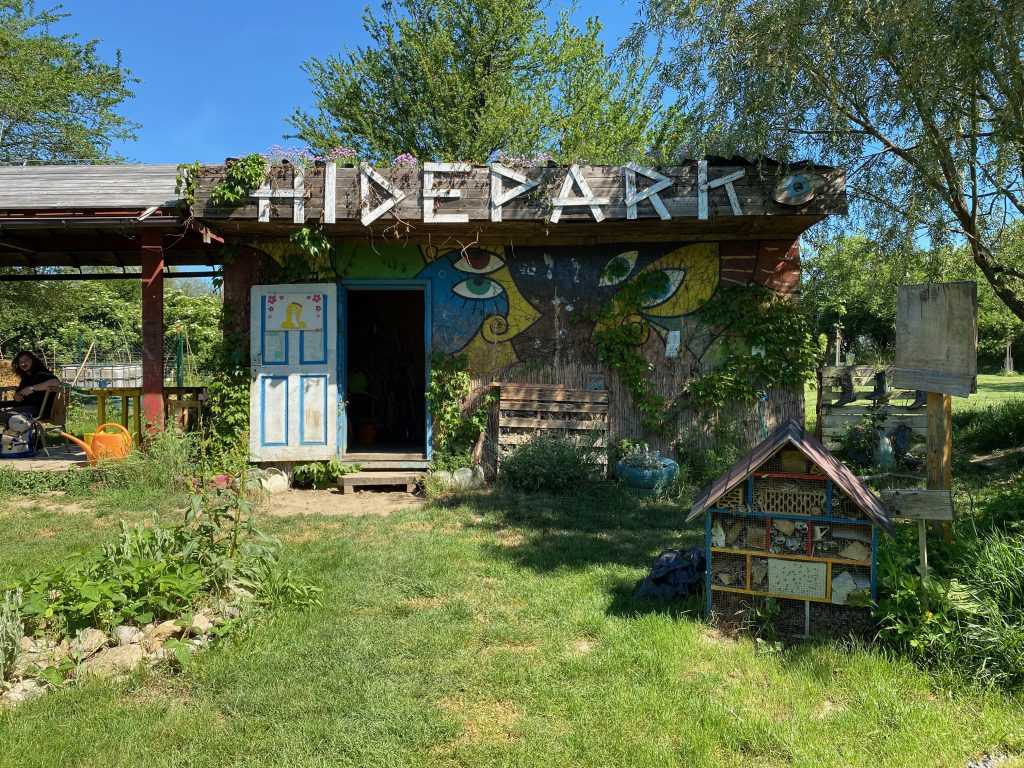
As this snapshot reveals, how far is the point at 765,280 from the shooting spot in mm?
7824

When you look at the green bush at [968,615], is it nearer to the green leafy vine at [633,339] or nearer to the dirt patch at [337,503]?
the green leafy vine at [633,339]

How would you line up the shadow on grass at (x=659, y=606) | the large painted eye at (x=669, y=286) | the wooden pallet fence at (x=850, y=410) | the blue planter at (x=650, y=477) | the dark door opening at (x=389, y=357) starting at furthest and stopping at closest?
the dark door opening at (x=389, y=357), the wooden pallet fence at (x=850, y=410), the large painted eye at (x=669, y=286), the blue planter at (x=650, y=477), the shadow on grass at (x=659, y=606)

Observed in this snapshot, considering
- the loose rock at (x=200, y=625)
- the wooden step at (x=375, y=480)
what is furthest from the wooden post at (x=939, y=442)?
the wooden step at (x=375, y=480)

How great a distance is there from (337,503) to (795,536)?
5074 millimetres

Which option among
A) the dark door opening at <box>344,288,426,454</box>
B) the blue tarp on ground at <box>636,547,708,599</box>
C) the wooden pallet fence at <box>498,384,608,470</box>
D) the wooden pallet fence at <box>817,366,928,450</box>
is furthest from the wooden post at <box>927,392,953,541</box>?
the dark door opening at <box>344,288,426,454</box>

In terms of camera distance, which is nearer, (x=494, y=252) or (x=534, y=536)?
(x=534, y=536)

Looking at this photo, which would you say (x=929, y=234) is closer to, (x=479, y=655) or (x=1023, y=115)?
(x=1023, y=115)

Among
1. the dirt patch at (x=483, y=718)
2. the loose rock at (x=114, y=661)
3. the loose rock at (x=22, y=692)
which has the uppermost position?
the loose rock at (x=114, y=661)

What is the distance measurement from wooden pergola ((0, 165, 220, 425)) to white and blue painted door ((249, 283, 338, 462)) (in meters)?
1.11

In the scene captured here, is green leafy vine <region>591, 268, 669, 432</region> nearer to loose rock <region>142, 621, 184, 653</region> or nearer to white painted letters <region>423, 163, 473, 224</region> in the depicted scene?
white painted letters <region>423, 163, 473, 224</region>

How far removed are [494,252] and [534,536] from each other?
12.5 feet

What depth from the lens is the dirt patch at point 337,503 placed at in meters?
6.71

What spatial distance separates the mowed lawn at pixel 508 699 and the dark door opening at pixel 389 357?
730cm

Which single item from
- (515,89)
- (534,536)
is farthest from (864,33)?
(515,89)
